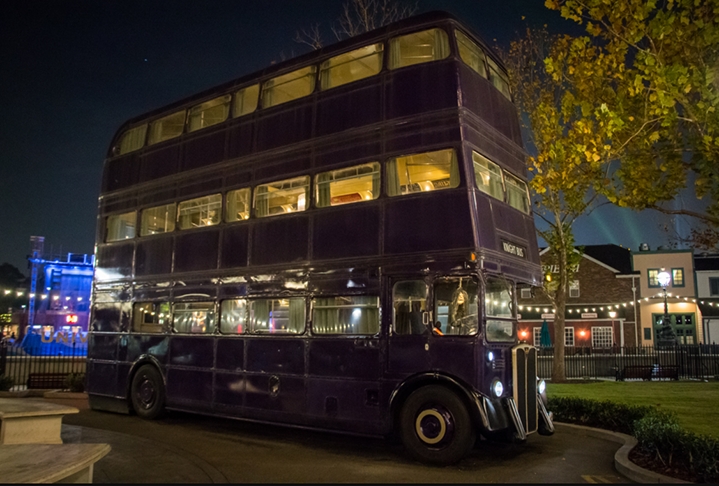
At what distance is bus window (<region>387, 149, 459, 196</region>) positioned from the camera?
29.9 ft

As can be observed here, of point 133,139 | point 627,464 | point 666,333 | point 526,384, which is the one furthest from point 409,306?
point 666,333

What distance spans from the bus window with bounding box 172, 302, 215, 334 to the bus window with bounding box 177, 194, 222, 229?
1.64m

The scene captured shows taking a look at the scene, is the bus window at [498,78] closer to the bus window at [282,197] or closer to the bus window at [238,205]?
the bus window at [282,197]

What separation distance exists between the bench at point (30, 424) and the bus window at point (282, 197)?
465 cm

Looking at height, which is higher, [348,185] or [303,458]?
[348,185]

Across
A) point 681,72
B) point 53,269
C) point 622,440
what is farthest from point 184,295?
point 53,269

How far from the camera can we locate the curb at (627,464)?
7.32 meters

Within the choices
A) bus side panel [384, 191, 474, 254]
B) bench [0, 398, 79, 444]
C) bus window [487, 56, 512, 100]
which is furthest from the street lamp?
bench [0, 398, 79, 444]

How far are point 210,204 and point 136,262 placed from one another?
2.69m

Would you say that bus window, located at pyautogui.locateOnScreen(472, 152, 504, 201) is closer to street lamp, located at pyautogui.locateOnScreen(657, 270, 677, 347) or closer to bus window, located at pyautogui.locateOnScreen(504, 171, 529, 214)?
bus window, located at pyautogui.locateOnScreen(504, 171, 529, 214)

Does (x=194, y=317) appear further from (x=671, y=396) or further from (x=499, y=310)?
(x=671, y=396)

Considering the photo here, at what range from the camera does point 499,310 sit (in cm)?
930

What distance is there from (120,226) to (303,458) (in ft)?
26.4

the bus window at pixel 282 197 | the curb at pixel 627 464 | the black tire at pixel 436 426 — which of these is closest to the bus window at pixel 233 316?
the bus window at pixel 282 197
